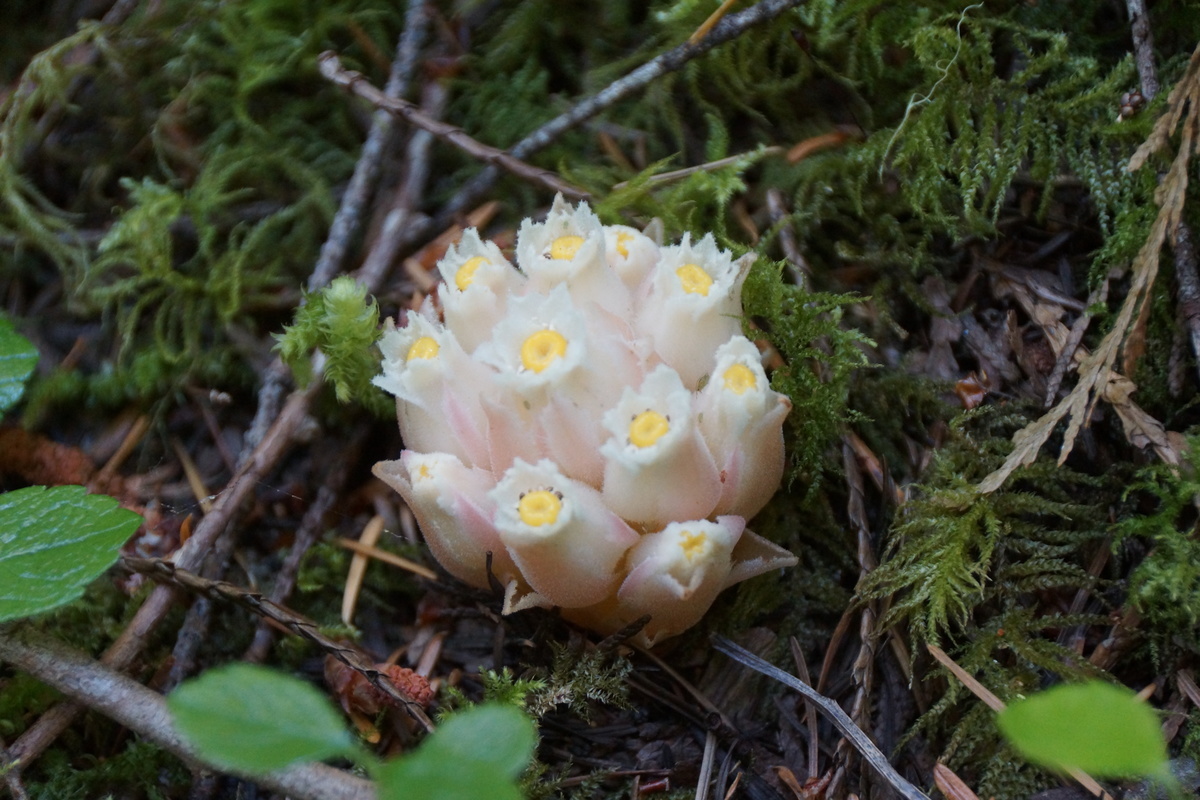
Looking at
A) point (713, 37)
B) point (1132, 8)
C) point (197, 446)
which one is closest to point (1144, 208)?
point (1132, 8)

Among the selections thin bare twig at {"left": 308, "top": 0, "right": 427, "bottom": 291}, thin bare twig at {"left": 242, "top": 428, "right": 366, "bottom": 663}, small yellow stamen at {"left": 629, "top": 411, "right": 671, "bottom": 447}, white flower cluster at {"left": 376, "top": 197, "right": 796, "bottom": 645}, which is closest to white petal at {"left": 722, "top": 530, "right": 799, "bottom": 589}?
white flower cluster at {"left": 376, "top": 197, "right": 796, "bottom": 645}

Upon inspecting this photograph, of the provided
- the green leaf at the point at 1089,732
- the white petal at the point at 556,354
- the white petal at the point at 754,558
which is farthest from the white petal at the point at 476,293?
the green leaf at the point at 1089,732

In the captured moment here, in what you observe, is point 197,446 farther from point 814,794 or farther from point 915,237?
point 915,237

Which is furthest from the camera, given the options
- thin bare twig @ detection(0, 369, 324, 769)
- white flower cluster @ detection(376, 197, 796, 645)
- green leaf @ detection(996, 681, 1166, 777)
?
thin bare twig @ detection(0, 369, 324, 769)

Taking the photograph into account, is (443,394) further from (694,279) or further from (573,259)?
(694,279)

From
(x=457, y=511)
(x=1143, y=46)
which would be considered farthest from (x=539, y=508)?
(x=1143, y=46)

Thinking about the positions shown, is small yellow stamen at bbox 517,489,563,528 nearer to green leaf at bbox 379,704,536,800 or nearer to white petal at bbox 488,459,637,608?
white petal at bbox 488,459,637,608
